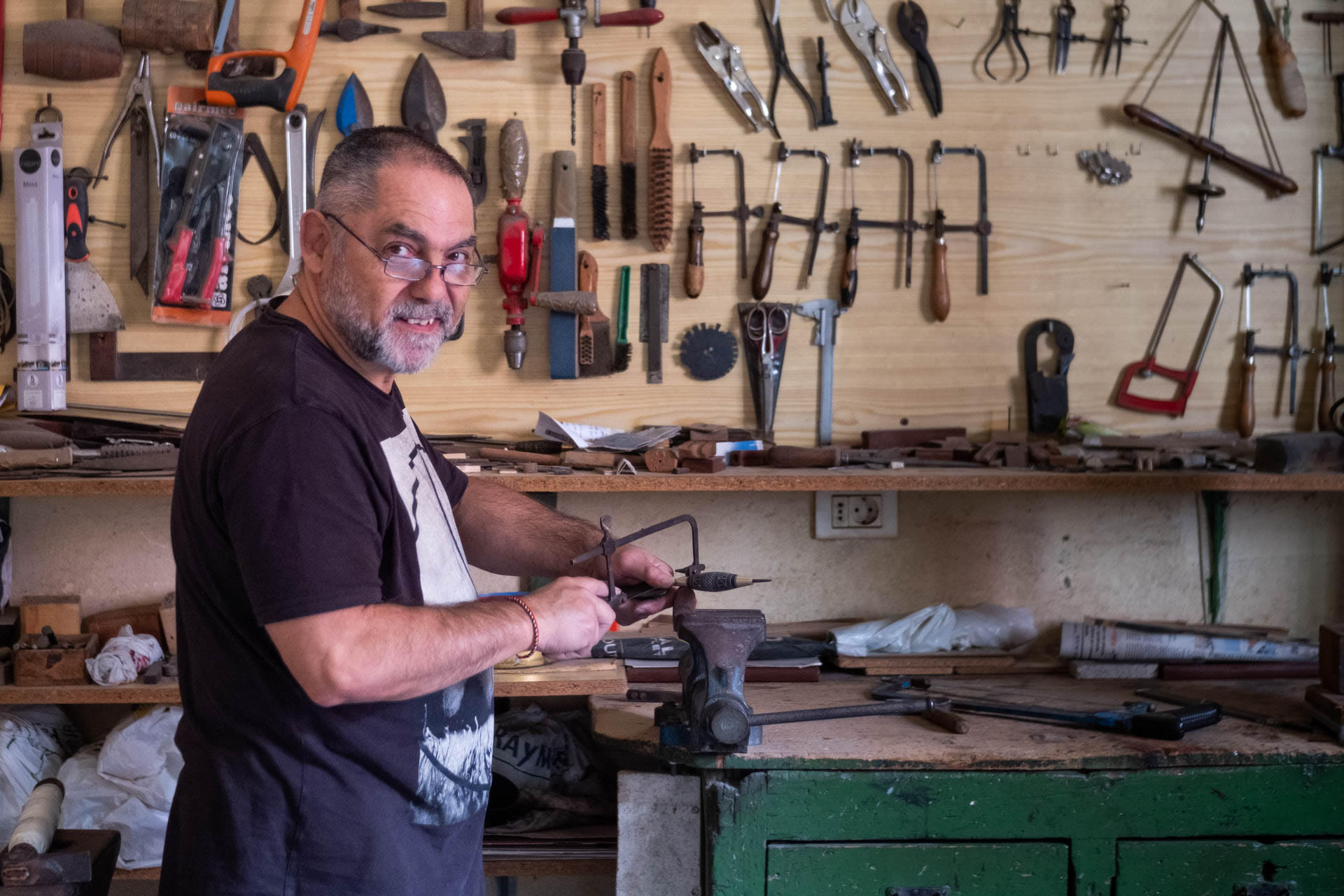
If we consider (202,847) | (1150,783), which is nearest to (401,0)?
(202,847)

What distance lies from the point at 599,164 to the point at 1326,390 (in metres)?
1.92

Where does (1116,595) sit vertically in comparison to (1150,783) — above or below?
above

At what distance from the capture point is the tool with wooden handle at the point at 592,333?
2.64 meters

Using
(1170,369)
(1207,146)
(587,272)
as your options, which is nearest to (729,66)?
(587,272)

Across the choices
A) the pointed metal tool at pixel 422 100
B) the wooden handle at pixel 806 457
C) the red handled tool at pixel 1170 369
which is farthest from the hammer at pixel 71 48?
the red handled tool at pixel 1170 369

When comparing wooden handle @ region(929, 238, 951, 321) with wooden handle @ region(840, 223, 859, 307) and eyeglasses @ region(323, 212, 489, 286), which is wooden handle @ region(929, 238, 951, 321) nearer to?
wooden handle @ region(840, 223, 859, 307)

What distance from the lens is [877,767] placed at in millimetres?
1917

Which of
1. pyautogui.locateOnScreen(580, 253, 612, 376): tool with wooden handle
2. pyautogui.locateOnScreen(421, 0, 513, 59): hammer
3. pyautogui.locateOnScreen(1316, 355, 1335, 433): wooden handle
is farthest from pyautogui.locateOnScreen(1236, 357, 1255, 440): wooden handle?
pyautogui.locateOnScreen(421, 0, 513, 59): hammer

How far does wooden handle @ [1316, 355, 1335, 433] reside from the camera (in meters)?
2.73

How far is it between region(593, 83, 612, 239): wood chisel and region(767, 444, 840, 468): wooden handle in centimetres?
70

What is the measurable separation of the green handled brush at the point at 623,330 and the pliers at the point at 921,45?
2.85ft

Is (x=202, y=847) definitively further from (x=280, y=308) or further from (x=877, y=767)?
(x=877, y=767)

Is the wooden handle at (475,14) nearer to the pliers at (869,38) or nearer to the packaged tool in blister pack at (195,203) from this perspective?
the packaged tool in blister pack at (195,203)

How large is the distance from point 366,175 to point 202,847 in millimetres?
901
